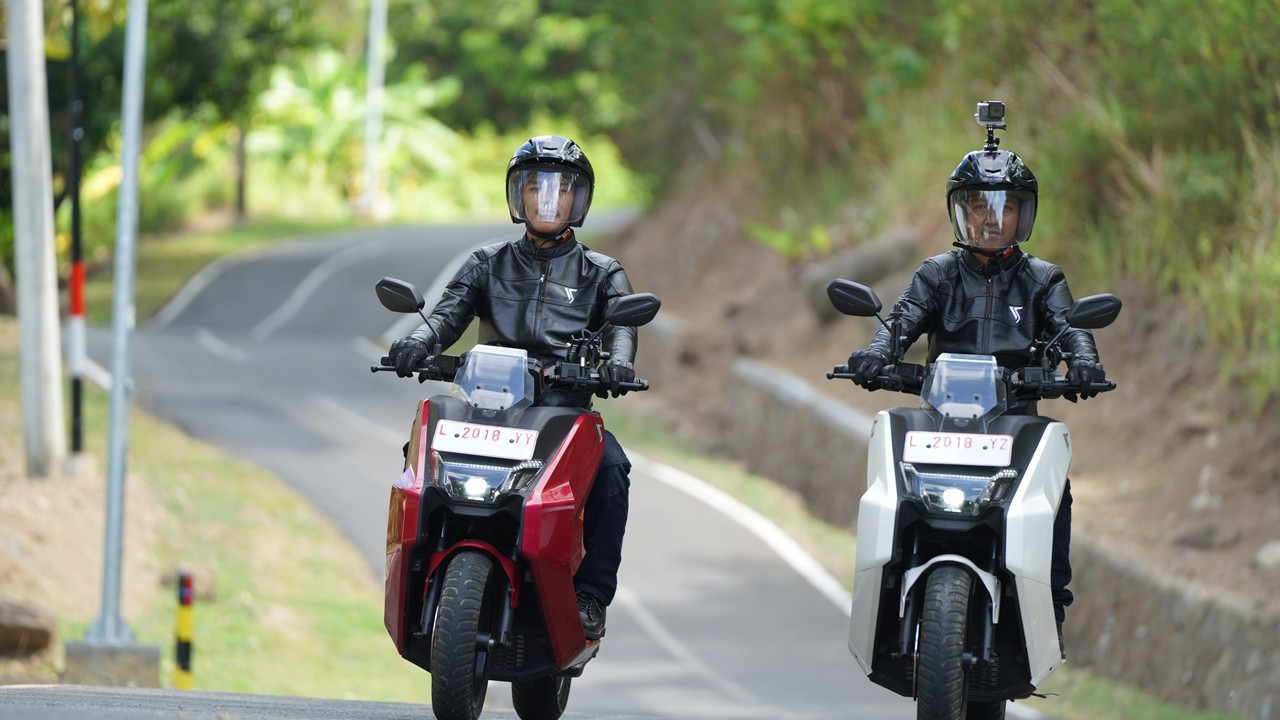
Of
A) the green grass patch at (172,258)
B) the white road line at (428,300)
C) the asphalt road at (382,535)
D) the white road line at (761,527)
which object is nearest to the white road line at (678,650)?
Answer: the asphalt road at (382,535)

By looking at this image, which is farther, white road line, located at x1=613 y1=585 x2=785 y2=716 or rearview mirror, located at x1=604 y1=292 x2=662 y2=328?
white road line, located at x1=613 y1=585 x2=785 y2=716

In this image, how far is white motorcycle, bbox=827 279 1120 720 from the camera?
6469 millimetres

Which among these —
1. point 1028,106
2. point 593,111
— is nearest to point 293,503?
point 1028,106

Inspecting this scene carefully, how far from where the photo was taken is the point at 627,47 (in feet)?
106

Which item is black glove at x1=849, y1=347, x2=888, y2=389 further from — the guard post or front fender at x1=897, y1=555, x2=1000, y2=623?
the guard post

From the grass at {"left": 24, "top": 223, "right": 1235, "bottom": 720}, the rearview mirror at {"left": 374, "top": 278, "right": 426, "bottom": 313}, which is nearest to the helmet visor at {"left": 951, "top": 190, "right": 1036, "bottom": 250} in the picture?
the rearview mirror at {"left": 374, "top": 278, "right": 426, "bottom": 313}

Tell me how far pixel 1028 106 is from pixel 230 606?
10716 millimetres

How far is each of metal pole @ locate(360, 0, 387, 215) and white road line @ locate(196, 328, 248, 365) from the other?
20062mm

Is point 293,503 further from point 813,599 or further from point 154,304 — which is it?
point 154,304

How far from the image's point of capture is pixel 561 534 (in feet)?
21.8

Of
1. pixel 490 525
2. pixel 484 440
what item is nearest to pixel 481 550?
pixel 490 525

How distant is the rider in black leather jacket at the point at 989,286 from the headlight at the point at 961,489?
588 mm

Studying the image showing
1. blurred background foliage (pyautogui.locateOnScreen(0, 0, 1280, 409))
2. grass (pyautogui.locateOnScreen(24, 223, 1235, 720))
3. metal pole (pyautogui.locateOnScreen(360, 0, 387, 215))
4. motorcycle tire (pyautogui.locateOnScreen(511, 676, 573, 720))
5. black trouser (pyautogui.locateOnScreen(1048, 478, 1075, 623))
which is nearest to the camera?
black trouser (pyautogui.locateOnScreen(1048, 478, 1075, 623))

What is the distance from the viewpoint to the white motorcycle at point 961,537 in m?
6.47
